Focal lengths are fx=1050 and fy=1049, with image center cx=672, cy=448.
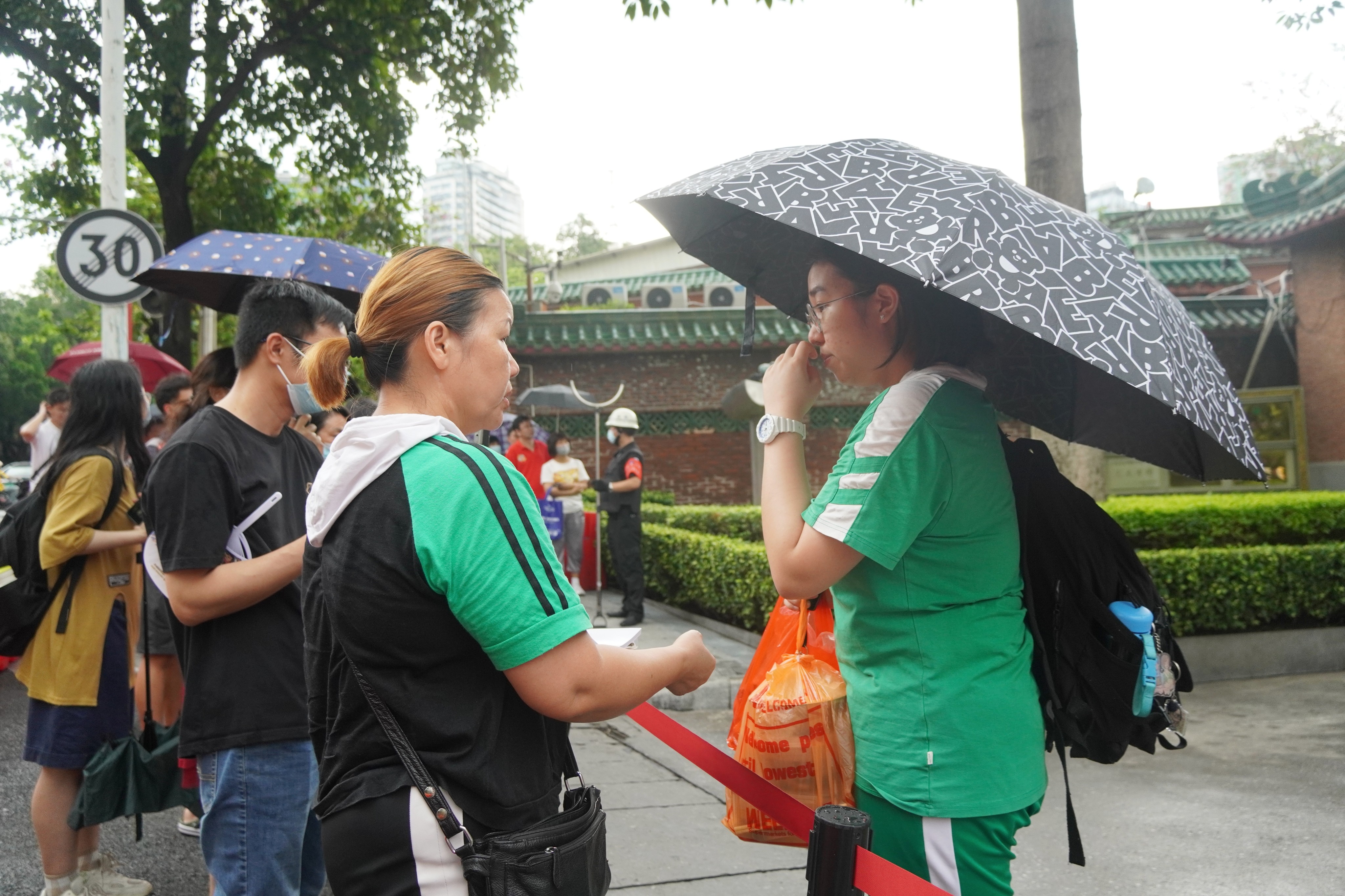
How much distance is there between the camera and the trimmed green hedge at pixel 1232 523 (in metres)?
7.75

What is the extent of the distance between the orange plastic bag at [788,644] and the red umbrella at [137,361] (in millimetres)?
8576

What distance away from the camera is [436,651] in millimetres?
1475

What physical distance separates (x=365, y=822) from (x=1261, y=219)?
16184 mm

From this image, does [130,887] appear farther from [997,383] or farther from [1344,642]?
[1344,642]

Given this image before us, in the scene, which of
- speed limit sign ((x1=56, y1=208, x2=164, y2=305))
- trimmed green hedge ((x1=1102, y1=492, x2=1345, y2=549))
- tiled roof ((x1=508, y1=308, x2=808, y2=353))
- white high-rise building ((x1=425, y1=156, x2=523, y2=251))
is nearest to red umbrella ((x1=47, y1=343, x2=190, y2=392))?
speed limit sign ((x1=56, y1=208, x2=164, y2=305))

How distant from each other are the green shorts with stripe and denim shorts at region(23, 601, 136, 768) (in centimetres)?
267

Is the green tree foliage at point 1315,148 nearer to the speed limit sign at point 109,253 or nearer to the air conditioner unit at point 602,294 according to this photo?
the air conditioner unit at point 602,294

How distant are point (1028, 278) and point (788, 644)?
34.2 inches

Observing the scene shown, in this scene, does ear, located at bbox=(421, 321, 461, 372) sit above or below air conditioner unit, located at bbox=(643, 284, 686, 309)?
below

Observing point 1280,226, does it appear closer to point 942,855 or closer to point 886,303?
point 886,303

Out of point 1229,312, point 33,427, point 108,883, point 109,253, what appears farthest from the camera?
point 1229,312

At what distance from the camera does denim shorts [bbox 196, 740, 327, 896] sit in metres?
2.32

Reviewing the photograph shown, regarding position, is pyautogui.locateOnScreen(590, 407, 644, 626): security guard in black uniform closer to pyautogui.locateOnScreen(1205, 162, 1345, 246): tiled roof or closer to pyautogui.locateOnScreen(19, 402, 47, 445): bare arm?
pyautogui.locateOnScreen(19, 402, 47, 445): bare arm

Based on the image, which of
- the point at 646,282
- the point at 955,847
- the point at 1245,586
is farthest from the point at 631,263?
the point at 955,847
